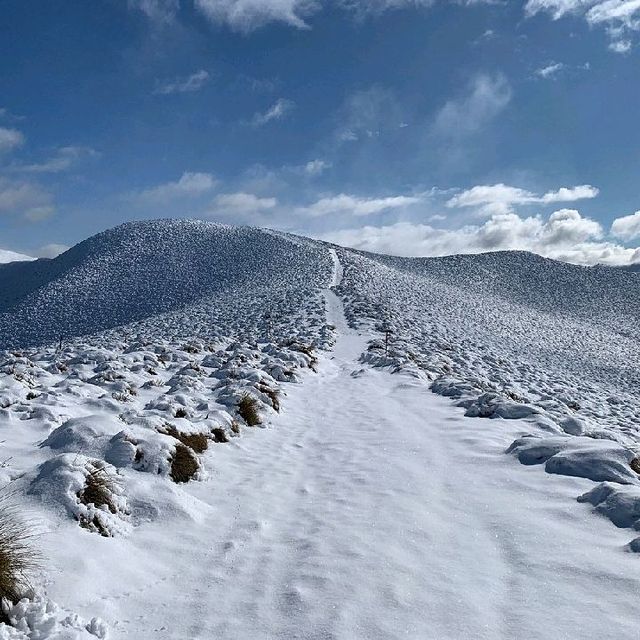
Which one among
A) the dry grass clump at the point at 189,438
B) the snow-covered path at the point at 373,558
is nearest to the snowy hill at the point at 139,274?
the dry grass clump at the point at 189,438

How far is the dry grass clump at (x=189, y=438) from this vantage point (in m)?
8.02

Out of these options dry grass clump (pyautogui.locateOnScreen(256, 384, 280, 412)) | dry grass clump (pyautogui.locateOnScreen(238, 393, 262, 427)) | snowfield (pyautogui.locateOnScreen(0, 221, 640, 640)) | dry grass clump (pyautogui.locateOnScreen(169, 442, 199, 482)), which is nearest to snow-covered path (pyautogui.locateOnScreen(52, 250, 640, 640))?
snowfield (pyautogui.locateOnScreen(0, 221, 640, 640))

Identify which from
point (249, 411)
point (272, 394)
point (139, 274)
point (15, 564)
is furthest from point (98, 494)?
point (139, 274)

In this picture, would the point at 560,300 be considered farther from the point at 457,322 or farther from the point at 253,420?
the point at 253,420

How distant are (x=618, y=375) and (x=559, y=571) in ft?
99.6

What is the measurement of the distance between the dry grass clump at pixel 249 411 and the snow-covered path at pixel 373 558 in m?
1.86

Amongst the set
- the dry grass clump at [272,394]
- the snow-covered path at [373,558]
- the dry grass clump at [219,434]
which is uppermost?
the dry grass clump at [272,394]

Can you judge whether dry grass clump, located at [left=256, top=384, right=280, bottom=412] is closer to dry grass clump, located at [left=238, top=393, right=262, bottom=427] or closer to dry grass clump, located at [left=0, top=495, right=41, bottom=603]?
dry grass clump, located at [left=238, top=393, right=262, bottom=427]

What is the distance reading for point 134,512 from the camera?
221 inches

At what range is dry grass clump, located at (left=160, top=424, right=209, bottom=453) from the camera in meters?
8.02

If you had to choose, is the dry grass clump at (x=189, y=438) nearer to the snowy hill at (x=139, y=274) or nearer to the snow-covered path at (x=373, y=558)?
the snow-covered path at (x=373, y=558)

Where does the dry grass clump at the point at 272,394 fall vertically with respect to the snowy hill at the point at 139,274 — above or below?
below

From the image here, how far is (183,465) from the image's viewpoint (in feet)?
22.7

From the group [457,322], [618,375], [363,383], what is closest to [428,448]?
[363,383]
